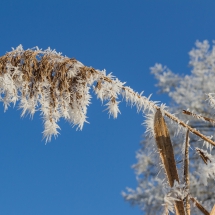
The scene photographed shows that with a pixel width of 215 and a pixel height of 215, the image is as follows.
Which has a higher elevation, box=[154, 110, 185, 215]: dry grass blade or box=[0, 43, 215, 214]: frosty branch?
box=[0, 43, 215, 214]: frosty branch

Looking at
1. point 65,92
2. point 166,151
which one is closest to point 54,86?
point 65,92

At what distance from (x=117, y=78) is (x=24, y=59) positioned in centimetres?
56

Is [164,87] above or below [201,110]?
above

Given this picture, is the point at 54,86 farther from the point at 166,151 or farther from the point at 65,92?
the point at 166,151

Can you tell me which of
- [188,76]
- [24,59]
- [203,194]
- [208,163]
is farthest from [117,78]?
[188,76]

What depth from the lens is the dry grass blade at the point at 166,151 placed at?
236cm

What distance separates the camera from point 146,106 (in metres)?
2.42

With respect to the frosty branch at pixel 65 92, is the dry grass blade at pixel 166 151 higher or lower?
lower

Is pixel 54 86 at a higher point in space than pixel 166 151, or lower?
higher

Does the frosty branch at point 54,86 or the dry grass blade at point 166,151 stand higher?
the frosty branch at point 54,86

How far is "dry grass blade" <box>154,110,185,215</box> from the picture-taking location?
2358 millimetres

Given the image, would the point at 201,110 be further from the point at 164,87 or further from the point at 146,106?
the point at 146,106

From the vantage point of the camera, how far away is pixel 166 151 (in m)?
2.40

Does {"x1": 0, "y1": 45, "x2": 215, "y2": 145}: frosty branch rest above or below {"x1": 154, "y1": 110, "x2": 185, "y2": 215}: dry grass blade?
above
